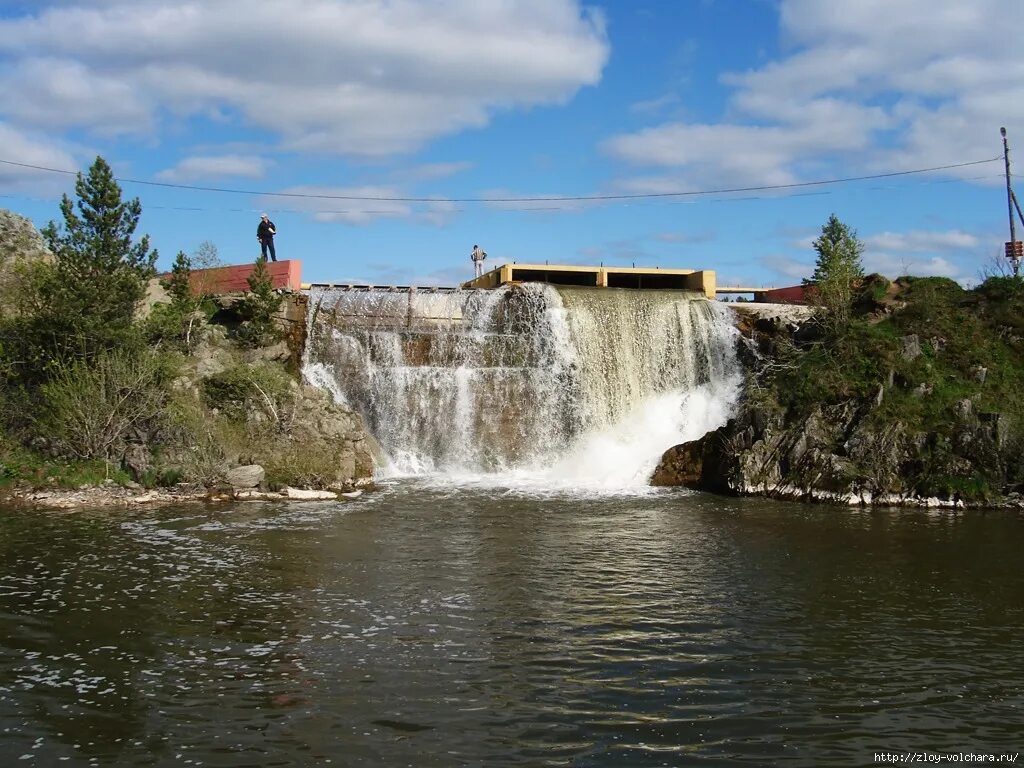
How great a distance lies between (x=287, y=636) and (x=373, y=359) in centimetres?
2124

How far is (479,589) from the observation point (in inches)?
585

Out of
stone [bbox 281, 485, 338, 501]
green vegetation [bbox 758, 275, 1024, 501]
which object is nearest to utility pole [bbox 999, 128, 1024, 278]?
green vegetation [bbox 758, 275, 1024, 501]

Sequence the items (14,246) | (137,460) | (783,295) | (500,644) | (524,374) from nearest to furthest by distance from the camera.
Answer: (500,644) < (137,460) < (14,246) < (524,374) < (783,295)

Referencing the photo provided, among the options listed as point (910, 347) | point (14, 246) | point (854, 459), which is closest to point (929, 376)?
point (910, 347)

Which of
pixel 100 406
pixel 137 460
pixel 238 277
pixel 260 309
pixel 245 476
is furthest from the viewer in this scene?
pixel 238 277

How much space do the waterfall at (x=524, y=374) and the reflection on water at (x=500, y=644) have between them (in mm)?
11257

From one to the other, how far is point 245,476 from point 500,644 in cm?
1612

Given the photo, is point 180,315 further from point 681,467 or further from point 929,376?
point 929,376

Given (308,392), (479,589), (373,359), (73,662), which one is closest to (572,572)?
(479,589)

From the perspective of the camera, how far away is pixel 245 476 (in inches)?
1017

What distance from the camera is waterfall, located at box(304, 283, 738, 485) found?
3175 cm

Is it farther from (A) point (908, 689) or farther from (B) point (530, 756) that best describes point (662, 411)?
(B) point (530, 756)

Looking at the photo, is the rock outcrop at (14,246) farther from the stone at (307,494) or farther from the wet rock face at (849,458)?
the wet rock face at (849,458)

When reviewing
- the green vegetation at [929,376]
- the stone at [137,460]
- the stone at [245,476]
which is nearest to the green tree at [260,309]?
the stone at [137,460]
